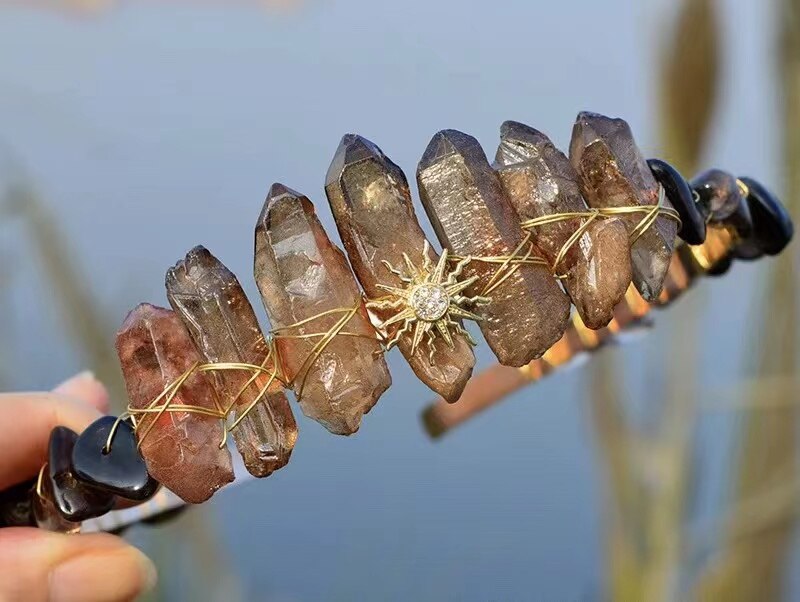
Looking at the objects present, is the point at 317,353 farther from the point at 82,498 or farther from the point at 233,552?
the point at 233,552

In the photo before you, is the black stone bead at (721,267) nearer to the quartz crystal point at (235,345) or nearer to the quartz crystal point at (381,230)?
the quartz crystal point at (381,230)

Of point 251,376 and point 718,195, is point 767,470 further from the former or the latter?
point 251,376

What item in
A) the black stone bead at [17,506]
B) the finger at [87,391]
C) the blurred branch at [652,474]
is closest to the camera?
the black stone bead at [17,506]

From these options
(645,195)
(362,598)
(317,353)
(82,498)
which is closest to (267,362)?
(317,353)

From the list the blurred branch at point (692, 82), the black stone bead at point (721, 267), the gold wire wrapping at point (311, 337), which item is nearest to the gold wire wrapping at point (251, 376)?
the gold wire wrapping at point (311, 337)

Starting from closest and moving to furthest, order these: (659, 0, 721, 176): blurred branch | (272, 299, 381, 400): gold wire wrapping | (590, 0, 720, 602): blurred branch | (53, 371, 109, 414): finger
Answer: (272, 299, 381, 400): gold wire wrapping
(53, 371, 109, 414): finger
(659, 0, 721, 176): blurred branch
(590, 0, 720, 602): blurred branch

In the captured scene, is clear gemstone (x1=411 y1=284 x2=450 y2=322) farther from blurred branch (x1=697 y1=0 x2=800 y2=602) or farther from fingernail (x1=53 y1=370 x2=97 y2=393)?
blurred branch (x1=697 y1=0 x2=800 y2=602)

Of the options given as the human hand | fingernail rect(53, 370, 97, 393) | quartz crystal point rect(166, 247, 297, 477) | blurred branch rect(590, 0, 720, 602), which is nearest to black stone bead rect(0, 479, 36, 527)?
the human hand
